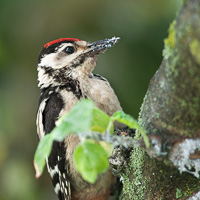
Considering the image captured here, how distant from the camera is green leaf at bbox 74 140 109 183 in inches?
50.7

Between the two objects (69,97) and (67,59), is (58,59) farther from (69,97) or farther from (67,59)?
(69,97)

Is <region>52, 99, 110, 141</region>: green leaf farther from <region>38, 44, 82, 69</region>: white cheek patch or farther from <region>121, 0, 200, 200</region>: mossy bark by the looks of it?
<region>38, 44, 82, 69</region>: white cheek patch

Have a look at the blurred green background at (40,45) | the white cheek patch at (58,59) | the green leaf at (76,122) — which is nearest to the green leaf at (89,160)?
the green leaf at (76,122)

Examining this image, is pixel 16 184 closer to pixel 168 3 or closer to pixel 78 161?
pixel 168 3

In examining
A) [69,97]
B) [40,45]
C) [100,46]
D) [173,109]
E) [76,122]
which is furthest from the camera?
[40,45]

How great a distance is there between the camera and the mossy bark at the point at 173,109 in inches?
56.6

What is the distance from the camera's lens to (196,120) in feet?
5.18

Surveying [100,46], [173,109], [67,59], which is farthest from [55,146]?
[173,109]

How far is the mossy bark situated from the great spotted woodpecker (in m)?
0.93

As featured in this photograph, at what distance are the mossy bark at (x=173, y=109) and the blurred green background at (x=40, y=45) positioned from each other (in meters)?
2.37

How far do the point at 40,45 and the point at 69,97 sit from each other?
2195 millimetres

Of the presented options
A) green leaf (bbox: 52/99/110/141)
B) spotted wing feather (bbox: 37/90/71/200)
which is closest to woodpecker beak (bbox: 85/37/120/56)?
spotted wing feather (bbox: 37/90/71/200)

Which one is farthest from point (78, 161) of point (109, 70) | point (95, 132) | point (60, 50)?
point (109, 70)

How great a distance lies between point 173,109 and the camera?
162 cm
